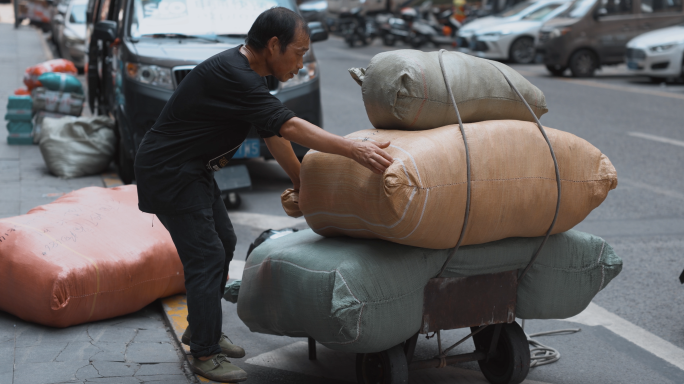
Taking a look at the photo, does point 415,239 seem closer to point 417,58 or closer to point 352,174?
point 352,174

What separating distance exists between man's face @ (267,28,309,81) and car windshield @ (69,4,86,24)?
14.6 meters

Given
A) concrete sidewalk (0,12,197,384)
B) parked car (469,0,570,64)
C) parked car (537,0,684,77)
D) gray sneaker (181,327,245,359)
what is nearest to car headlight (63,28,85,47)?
parked car (469,0,570,64)

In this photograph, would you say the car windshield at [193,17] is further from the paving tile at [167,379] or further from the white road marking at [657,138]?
the white road marking at [657,138]

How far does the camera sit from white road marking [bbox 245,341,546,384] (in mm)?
3391

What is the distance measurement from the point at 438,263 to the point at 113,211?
6.55 ft

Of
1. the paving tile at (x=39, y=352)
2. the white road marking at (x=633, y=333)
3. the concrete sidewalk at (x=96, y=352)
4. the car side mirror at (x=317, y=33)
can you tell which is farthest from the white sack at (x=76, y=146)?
the white road marking at (x=633, y=333)

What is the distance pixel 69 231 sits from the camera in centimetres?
384

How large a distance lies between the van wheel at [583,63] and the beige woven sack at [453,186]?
1360cm

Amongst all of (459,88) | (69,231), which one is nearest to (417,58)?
(459,88)

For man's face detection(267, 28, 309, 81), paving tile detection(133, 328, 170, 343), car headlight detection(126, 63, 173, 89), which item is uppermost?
man's face detection(267, 28, 309, 81)

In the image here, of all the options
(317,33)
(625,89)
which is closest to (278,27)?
(317,33)

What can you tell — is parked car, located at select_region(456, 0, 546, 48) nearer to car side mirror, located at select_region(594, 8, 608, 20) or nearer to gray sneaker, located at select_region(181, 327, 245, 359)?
car side mirror, located at select_region(594, 8, 608, 20)

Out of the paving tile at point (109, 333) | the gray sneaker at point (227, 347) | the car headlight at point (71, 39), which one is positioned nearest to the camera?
the gray sneaker at point (227, 347)

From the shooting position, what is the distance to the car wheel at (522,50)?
1794 cm
